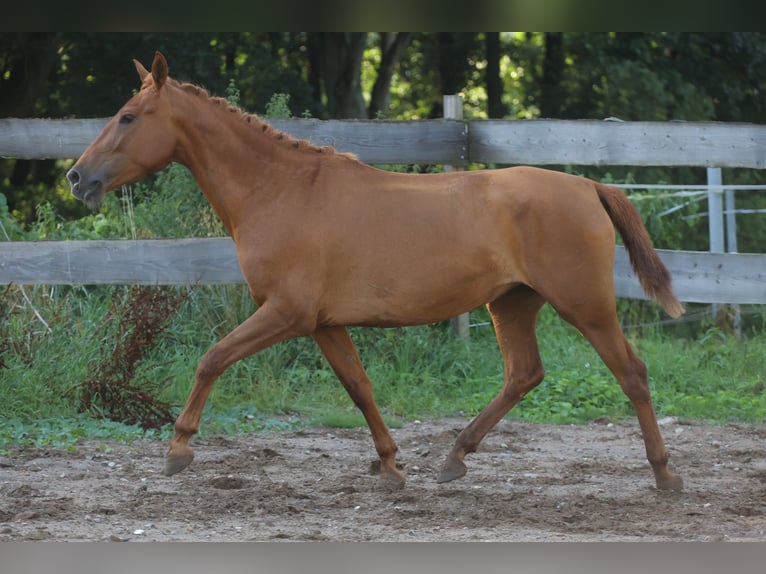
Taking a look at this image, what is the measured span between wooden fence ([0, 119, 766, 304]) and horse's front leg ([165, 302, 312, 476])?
7.79 ft

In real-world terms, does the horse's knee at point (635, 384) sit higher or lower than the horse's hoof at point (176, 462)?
higher

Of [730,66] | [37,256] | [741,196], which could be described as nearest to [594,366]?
[37,256]

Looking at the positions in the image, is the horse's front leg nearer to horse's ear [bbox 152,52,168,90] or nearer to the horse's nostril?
the horse's nostril

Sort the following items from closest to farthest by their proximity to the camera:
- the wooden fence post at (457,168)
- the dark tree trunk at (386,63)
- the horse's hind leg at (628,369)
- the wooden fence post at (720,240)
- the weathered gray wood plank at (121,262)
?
1. the horse's hind leg at (628,369)
2. the weathered gray wood plank at (121,262)
3. the wooden fence post at (457,168)
4. the wooden fence post at (720,240)
5. the dark tree trunk at (386,63)

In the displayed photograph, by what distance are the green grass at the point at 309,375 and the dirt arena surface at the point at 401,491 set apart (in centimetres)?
34

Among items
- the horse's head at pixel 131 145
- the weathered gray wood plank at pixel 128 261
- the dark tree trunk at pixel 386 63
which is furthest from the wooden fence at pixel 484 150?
the dark tree trunk at pixel 386 63

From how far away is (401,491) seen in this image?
5211mm

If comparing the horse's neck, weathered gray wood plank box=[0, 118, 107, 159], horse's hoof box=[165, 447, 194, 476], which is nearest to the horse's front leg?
horse's hoof box=[165, 447, 194, 476]

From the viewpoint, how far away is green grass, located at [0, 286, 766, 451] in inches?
270

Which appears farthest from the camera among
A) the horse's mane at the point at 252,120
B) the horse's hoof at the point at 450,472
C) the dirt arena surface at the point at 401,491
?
the horse's hoof at the point at 450,472

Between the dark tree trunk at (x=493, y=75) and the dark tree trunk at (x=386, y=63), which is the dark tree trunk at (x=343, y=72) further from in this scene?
the dark tree trunk at (x=493, y=75)

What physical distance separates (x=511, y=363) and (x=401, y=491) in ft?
3.10

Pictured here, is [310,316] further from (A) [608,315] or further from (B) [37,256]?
(B) [37,256]

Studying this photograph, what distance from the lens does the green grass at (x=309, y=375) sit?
6863mm
